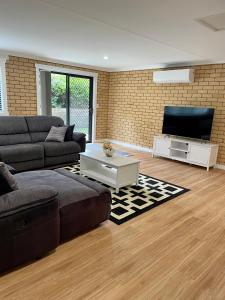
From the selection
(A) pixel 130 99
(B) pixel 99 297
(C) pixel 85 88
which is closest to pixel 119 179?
(B) pixel 99 297

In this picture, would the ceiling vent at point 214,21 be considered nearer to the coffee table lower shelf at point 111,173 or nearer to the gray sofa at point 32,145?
the coffee table lower shelf at point 111,173

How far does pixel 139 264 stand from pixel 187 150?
338cm

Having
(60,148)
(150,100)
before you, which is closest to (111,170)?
(60,148)

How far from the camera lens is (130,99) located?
20.6ft

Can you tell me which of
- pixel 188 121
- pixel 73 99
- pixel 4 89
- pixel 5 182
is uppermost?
pixel 4 89

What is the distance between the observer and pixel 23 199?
166cm

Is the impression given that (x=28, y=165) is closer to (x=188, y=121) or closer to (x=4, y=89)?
(x=4, y=89)

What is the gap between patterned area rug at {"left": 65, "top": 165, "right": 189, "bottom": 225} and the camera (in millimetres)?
2656

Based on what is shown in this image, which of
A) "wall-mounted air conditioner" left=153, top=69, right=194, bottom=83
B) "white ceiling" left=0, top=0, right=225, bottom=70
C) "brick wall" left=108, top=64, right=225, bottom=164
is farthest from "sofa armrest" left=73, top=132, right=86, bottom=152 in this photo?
"wall-mounted air conditioner" left=153, top=69, right=194, bottom=83

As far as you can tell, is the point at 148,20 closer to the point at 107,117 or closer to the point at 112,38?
the point at 112,38

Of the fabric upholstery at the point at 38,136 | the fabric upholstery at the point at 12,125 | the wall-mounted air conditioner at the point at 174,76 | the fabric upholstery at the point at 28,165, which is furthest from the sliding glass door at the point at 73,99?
the fabric upholstery at the point at 28,165

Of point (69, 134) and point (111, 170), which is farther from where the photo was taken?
point (69, 134)

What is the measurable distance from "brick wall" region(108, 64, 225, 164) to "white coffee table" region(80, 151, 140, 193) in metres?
2.38

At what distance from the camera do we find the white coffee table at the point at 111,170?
3168 millimetres
